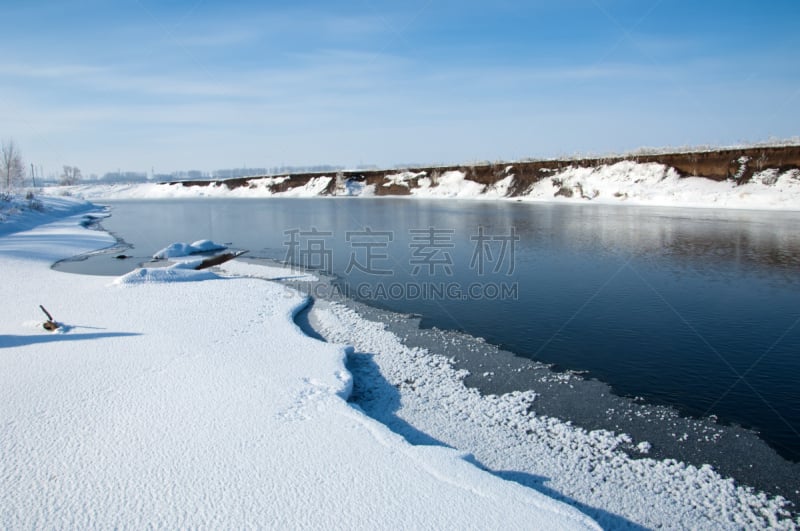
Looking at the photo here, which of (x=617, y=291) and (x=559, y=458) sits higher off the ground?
(x=617, y=291)

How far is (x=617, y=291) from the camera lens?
38.5 feet

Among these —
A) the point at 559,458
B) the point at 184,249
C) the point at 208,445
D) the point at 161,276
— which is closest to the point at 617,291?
the point at 559,458

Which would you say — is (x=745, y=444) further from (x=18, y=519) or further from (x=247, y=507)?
(x=18, y=519)

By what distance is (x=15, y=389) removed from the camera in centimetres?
591

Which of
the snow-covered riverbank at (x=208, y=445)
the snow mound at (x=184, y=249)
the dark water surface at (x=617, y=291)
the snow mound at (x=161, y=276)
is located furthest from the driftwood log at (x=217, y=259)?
the snow-covered riverbank at (x=208, y=445)

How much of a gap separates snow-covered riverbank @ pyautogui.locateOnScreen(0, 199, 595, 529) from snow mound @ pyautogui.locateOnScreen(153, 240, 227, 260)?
9.78m

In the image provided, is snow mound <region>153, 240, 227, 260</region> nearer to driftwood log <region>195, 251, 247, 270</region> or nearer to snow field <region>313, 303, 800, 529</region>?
driftwood log <region>195, 251, 247, 270</region>

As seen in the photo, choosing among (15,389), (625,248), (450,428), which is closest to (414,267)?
(625,248)

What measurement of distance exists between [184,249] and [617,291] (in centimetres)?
1582

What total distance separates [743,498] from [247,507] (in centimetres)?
452

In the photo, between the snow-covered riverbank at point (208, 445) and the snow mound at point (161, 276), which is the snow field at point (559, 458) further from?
the snow mound at point (161, 276)

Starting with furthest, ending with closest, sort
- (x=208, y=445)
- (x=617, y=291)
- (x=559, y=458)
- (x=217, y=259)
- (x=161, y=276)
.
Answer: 1. (x=217, y=259)
2. (x=161, y=276)
3. (x=617, y=291)
4. (x=559, y=458)
5. (x=208, y=445)

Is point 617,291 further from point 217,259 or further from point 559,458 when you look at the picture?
point 217,259

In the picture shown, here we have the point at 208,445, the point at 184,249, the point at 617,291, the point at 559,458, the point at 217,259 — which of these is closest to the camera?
the point at 208,445
